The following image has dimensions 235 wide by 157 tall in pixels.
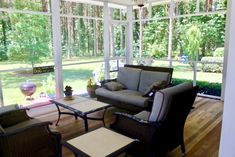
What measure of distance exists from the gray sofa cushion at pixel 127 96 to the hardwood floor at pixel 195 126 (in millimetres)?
443

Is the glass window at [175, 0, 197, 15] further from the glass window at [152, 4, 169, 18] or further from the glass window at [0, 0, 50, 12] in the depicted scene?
the glass window at [0, 0, 50, 12]

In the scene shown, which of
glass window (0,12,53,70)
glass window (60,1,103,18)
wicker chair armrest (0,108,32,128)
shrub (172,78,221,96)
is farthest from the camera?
shrub (172,78,221,96)

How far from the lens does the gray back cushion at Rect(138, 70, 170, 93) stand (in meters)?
4.12

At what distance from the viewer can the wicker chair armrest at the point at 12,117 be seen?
2625mm

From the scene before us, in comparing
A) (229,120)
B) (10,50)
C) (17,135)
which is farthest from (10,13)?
(229,120)

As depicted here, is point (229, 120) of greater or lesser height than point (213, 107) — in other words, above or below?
above

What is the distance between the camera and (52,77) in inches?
203

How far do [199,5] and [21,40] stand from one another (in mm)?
4931

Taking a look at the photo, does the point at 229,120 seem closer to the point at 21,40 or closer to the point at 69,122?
the point at 69,122

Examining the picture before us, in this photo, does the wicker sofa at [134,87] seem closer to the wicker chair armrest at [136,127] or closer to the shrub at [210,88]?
the wicker chair armrest at [136,127]

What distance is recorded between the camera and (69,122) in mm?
3934

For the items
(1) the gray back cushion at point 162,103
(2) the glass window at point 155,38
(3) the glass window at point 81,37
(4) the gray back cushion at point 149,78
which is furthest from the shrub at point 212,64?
(1) the gray back cushion at point 162,103

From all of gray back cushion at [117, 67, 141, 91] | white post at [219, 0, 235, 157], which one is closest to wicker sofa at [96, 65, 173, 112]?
gray back cushion at [117, 67, 141, 91]

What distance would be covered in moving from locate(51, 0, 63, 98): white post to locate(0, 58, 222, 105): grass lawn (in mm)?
165
